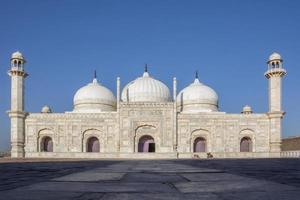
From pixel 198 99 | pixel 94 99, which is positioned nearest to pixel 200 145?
pixel 198 99

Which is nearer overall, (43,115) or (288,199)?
(288,199)

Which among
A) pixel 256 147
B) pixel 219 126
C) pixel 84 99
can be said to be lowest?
pixel 256 147

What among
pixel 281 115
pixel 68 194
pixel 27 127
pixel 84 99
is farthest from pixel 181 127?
pixel 68 194

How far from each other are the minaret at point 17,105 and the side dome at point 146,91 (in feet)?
34.4

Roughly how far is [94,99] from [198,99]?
1093 centimetres

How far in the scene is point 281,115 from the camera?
29672 mm

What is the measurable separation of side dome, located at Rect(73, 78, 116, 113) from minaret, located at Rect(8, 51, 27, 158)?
677 cm

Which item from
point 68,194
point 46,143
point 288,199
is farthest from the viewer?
point 46,143

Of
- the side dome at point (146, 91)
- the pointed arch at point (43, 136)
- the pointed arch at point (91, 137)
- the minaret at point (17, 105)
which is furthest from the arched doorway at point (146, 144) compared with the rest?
the minaret at point (17, 105)

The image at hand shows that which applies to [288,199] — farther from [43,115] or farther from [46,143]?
[46,143]

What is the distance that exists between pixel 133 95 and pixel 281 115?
1442cm

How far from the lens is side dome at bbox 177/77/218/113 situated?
35.2 m

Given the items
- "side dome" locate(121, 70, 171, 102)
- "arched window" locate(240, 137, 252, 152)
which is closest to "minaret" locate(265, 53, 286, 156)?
"arched window" locate(240, 137, 252, 152)

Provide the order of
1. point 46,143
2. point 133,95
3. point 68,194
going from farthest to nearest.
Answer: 1. point 133,95
2. point 46,143
3. point 68,194
